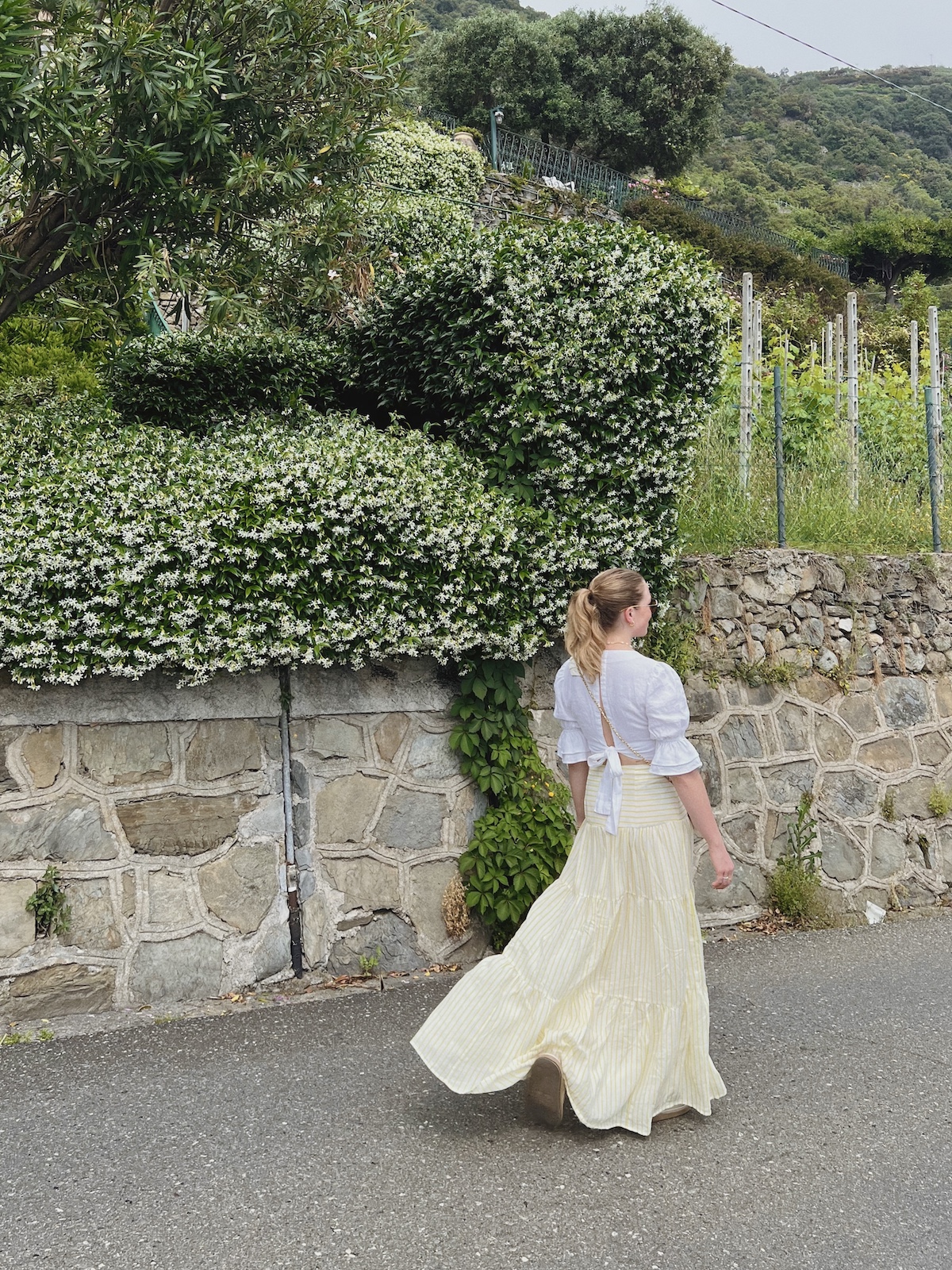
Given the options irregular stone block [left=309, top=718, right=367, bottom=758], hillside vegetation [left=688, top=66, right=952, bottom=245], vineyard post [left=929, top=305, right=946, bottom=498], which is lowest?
irregular stone block [left=309, top=718, right=367, bottom=758]

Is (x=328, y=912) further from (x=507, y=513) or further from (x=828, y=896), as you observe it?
(x=828, y=896)

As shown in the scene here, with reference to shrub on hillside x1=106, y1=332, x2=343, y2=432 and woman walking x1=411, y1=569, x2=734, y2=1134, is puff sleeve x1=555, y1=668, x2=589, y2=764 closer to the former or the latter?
woman walking x1=411, y1=569, x2=734, y2=1134

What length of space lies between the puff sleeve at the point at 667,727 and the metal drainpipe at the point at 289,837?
7.08 ft

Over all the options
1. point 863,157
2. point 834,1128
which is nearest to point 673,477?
point 834,1128

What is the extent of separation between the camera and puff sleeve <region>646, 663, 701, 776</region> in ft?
11.6

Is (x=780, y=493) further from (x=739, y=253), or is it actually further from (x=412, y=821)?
(x=739, y=253)

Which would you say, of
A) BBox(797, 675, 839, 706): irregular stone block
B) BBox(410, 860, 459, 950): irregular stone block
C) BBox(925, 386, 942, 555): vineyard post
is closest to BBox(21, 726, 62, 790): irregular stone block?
BBox(410, 860, 459, 950): irregular stone block

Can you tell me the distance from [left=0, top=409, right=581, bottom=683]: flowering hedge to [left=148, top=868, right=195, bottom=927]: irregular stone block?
3.16 ft

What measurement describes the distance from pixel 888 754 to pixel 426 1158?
463 centimetres

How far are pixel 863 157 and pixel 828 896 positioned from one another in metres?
68.4

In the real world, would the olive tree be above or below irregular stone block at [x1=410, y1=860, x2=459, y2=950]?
above

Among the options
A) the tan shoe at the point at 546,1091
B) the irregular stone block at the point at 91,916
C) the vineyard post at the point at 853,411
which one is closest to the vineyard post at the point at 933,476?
the vineyard post at the point at 853,411

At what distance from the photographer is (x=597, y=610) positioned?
3.70 meters

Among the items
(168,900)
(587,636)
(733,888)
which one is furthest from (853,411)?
(168,900)
